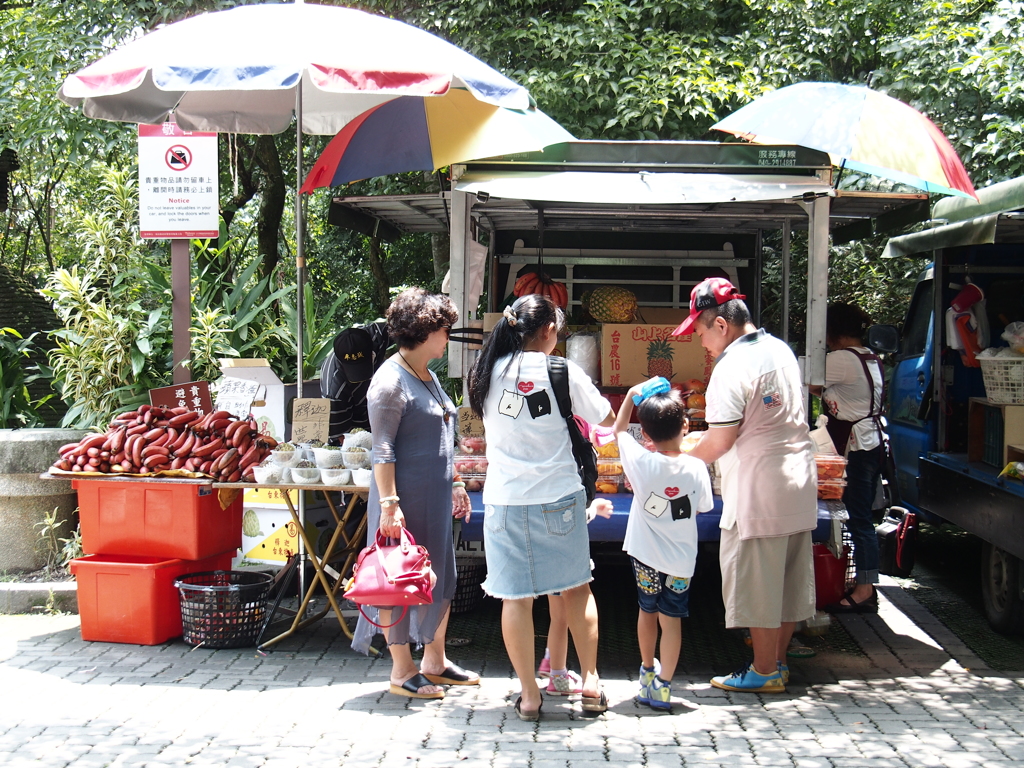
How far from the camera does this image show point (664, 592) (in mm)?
4098

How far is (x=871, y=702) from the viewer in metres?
4.41

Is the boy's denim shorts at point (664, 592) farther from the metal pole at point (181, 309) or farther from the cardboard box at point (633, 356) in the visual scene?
the metal pole at point (181, 309)

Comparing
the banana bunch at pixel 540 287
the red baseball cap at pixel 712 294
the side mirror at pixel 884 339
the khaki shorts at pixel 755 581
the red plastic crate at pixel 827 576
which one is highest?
the banana bunch at pixel 540 287

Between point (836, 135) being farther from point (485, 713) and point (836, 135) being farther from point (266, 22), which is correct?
point (485, 713)

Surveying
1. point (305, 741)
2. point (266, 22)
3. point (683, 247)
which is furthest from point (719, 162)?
point (305, 741)

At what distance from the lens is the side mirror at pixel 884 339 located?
6.09 metres

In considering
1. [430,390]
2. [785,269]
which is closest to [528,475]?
[430,390]

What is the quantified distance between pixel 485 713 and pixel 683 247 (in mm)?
4216

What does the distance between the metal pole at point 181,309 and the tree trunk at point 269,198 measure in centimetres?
454

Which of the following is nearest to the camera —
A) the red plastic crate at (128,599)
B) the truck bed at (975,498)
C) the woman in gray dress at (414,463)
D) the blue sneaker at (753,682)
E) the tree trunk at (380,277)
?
the woman in gray dress at (414,463)

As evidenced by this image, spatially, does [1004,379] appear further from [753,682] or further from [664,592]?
[664,592]

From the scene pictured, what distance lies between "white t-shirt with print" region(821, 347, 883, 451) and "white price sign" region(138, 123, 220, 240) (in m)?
3.84

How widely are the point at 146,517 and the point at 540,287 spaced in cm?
288

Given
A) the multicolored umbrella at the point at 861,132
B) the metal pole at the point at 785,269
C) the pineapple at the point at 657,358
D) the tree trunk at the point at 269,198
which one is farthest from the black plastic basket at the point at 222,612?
the tree trunk at the point at 269,198
